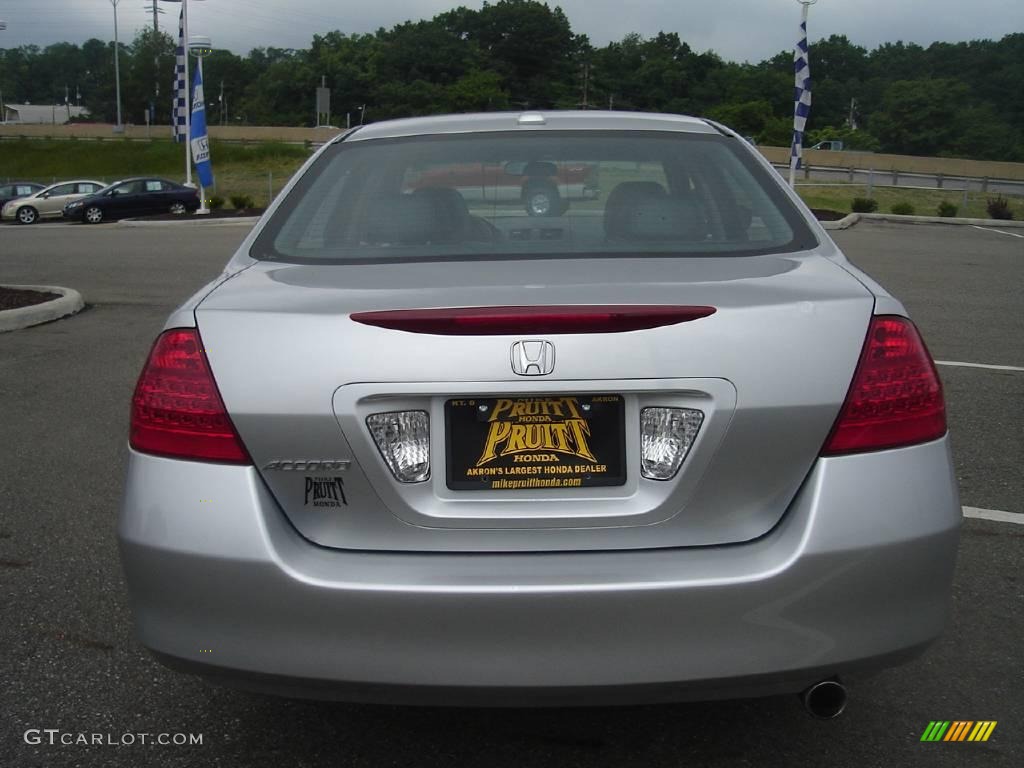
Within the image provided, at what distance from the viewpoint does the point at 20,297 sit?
37.4ft

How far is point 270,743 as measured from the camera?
2.98m

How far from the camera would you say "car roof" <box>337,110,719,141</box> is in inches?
145

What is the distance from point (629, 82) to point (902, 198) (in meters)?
63.8

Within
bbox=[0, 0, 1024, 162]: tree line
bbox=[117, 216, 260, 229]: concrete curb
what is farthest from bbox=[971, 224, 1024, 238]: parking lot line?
bbox=[0, 0, 1024, 162]: tree line

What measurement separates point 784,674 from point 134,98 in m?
148

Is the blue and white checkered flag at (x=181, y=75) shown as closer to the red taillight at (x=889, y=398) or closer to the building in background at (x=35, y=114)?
the red taillight at (x=889, y=398)

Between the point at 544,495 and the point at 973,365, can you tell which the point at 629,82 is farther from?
the point at 544,495

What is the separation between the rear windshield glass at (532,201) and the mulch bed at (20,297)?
26.8 ft

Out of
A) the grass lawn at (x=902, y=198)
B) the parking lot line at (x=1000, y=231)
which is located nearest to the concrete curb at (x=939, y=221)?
the parking lot line at (x=1000, y=231)

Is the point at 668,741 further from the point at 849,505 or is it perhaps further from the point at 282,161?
the point at 282,161

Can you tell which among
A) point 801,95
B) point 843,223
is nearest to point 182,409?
point 843,223

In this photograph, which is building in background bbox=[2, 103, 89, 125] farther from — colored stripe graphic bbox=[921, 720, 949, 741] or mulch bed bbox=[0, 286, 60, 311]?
colored stripe graphic bbox=[921, 720, 949, 741]

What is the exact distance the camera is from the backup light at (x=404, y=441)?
236 centimetres

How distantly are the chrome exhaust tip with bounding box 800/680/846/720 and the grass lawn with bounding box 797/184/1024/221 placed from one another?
1320 inches
